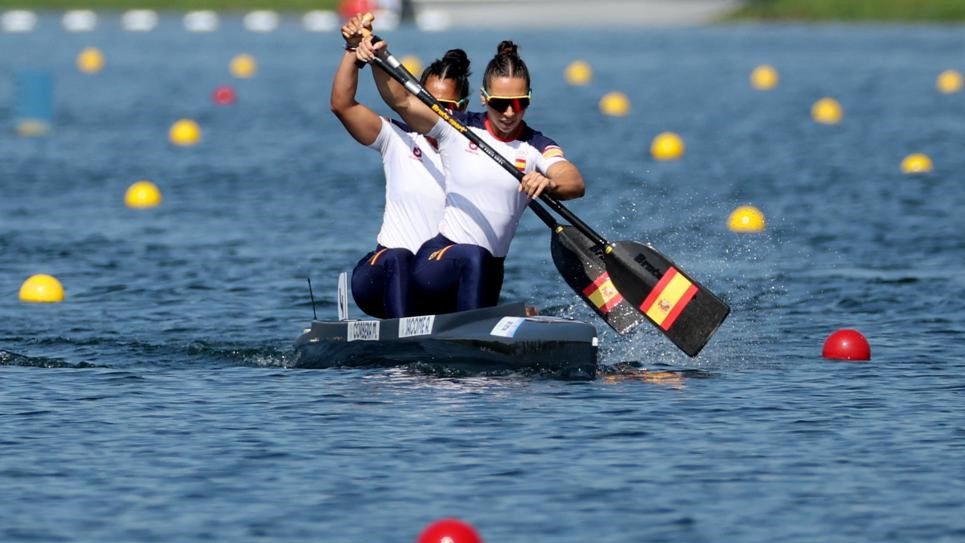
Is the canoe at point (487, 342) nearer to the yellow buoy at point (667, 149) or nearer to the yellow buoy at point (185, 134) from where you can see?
the yellow buoy at point (667, 149)

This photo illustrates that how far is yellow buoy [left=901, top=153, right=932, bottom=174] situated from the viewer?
23.3 meters

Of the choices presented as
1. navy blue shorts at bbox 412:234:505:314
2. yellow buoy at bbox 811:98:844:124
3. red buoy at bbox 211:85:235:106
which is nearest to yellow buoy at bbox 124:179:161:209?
navy blue shorts at bbox 412:234:505:314

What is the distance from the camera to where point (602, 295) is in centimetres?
1143

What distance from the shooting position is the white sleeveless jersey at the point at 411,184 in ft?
35.7

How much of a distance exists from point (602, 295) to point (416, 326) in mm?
1280

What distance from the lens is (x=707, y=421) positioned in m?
9.88

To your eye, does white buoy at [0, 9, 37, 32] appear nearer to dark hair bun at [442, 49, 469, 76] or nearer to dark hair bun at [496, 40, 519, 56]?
dark hair bun at [442, 49, 469, 76]

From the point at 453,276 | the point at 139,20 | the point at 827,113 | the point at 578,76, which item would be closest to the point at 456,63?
the point at 453,276

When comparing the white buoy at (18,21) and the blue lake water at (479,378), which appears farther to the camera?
the white buoy at (18,21)

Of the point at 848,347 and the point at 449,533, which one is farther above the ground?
the point at 848,347

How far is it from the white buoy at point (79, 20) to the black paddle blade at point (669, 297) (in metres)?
54.4

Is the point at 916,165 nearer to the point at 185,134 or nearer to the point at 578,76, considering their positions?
the point at 185,134

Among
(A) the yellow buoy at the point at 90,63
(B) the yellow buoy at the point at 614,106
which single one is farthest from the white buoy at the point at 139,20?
(B) the yellow buoy at the point at 614,106

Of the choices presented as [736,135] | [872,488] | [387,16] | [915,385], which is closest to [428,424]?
[872,488]
